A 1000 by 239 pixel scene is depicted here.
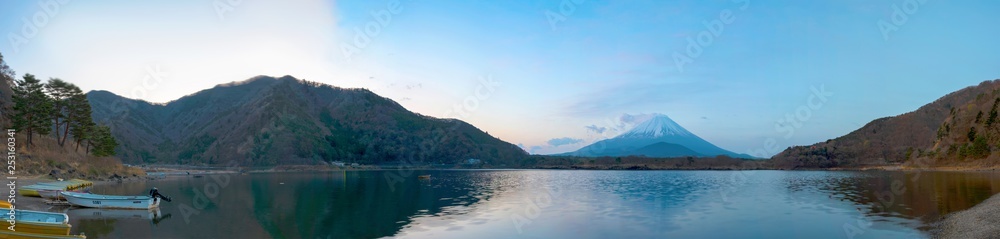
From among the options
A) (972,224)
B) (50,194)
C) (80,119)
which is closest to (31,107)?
(80,119)

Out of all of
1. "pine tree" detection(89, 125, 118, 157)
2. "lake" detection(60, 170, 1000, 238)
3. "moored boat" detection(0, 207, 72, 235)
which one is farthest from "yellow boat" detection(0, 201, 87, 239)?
"pine tree" detection(89, 125, 118, 157)

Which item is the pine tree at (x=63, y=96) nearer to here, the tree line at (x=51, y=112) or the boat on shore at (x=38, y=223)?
the tree line at (x=51, y=112)

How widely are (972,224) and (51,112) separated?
384ft

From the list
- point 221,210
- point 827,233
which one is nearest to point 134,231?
point 221,210

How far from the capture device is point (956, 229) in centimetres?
3052

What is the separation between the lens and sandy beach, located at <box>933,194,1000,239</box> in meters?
27.6

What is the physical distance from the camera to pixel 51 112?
8500cm

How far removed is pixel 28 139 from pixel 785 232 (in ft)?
332

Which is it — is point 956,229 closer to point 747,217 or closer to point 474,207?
point 747,217

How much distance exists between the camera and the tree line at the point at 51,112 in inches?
3118

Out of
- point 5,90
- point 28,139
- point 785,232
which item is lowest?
point 785,232

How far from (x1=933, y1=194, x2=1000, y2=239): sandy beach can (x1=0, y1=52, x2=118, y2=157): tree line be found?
10693 centimetres

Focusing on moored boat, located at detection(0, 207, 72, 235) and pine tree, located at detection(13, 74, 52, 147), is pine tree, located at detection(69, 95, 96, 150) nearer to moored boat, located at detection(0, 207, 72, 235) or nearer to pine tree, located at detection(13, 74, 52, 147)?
pine tree, located at detection(13, 74, 52, 147)

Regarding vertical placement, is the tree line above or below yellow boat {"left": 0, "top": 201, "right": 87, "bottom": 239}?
above
